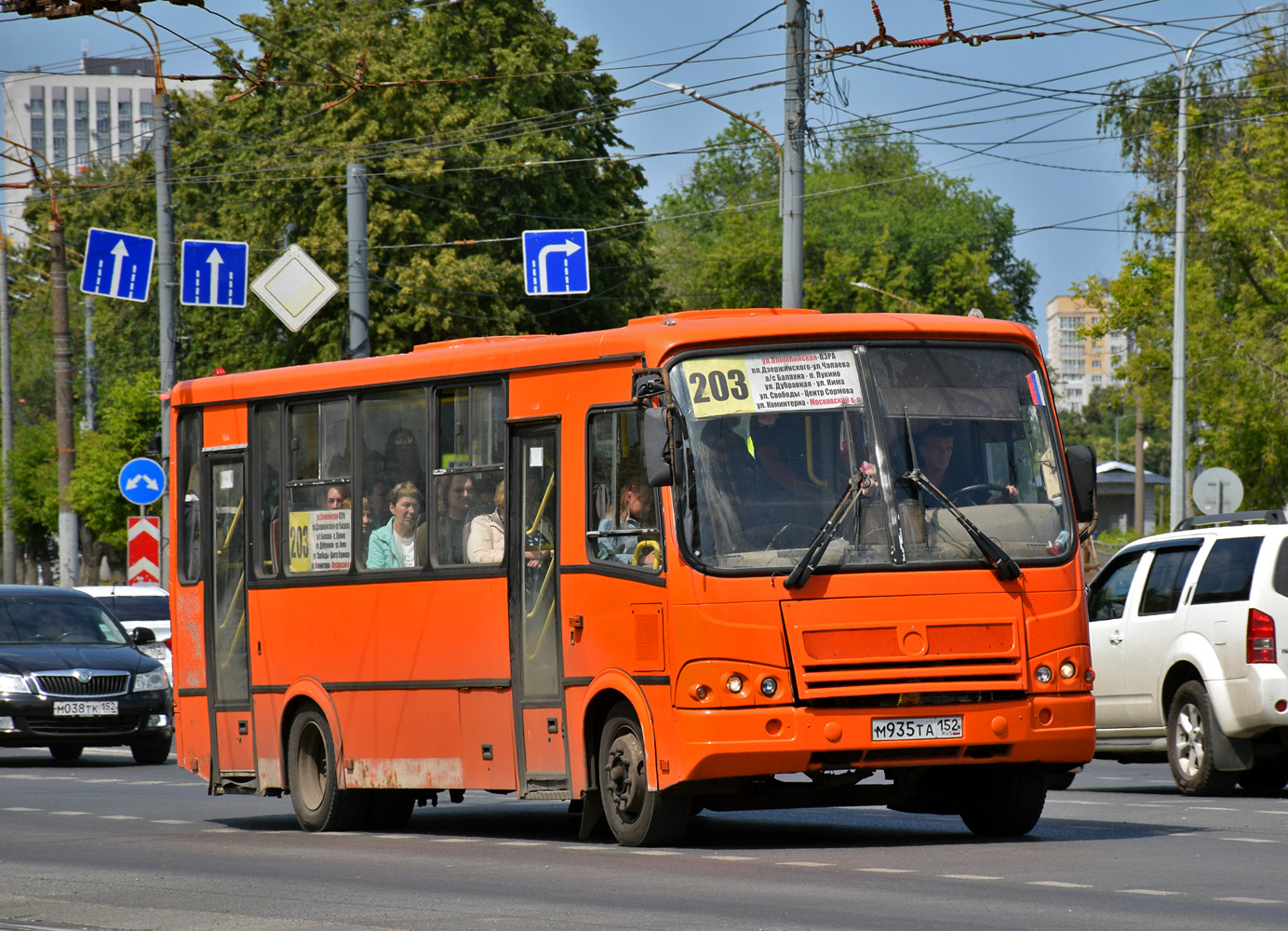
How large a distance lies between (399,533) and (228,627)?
7.45ft

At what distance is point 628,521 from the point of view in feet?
38.6

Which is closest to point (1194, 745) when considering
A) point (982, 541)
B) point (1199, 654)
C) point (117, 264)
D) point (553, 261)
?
point (1199, 654)

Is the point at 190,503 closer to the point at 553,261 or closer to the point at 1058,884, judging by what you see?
the point at 1058,884

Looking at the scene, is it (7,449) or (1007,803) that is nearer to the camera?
Result: (1007,803)

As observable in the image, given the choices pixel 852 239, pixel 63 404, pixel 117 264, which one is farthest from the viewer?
pixel 852 239

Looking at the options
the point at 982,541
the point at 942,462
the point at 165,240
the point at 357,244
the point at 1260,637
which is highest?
the point at 165,240

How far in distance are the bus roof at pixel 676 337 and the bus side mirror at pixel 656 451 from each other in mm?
448

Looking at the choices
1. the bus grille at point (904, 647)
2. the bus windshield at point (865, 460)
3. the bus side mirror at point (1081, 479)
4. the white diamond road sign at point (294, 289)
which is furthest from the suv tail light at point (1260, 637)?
the white diamond road sign at point (294, 289)

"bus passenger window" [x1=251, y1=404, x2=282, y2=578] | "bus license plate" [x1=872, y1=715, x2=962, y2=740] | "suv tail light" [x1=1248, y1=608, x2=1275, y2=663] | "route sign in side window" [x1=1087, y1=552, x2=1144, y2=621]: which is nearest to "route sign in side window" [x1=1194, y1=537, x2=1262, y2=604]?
"suv tail light" [x1=1248, y1=608, x2=1275, y2=663]

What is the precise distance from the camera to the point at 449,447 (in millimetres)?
13375

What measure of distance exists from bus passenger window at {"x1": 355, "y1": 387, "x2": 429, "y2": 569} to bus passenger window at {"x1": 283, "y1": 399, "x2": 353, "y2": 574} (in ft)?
0.67

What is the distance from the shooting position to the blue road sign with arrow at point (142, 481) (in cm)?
3014

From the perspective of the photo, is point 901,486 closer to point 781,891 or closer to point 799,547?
point 799,547

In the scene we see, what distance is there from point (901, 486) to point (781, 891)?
261cm
